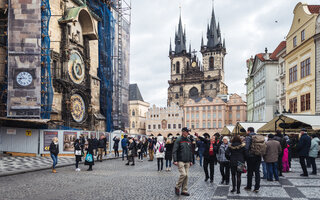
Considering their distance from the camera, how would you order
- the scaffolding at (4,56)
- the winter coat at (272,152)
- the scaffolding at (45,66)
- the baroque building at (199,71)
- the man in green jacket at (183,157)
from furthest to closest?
the baroque building at (199,71)
the scaffolding at (45,66)
the scaffolding at (4,56)
the winter coat at (272,152)
the man in green jacket at (183,157)

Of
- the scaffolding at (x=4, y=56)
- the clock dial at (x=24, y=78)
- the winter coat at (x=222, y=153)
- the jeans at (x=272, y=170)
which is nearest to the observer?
the winter coat at (x=222, y=153)

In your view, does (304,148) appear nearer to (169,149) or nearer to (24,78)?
(169,149)

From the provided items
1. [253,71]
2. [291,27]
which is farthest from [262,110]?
[291,27]

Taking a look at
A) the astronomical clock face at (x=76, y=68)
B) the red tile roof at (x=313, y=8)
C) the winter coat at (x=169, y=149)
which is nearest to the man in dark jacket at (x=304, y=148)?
the winter coat at (x=169, y=149)

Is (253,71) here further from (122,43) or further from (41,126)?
(41,126)

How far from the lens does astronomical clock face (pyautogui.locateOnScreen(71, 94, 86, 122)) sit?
3039 cm

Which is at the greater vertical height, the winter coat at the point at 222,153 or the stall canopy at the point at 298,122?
the stall canopy at the point at 298,122

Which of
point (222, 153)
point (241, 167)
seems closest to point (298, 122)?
point (222, 153)

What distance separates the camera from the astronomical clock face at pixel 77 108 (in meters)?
30.4

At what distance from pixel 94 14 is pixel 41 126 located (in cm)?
1572

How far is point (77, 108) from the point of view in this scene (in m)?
31.1

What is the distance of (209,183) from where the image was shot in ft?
37.6

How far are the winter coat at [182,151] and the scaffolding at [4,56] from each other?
17880 mm

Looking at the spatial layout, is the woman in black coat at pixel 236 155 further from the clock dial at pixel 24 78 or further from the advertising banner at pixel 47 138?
the clock dial at pixel 24 78
